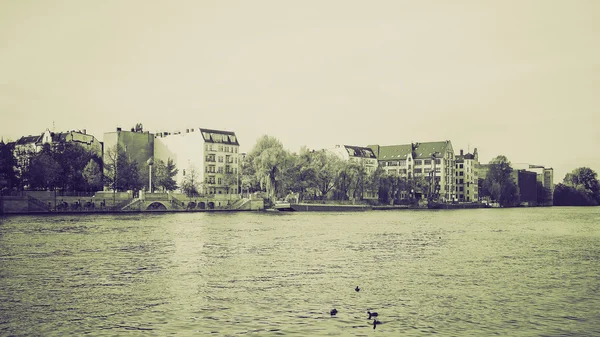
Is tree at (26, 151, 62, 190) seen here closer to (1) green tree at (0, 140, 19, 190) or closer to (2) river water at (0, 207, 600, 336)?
(1) green tree at (0, 140, 19, 190)

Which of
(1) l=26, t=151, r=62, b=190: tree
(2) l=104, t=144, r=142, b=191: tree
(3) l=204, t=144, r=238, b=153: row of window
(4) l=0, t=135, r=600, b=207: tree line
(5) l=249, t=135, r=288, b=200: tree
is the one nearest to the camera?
(1) l=26, t=151, r=62, b=190: tree

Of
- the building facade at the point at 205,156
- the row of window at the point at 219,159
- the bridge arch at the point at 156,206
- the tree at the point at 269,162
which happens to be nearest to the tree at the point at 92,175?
the bridge arch at the point at 156,206

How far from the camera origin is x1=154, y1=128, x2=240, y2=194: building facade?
16988cm

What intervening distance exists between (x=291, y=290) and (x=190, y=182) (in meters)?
134

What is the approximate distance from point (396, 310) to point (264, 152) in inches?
4705

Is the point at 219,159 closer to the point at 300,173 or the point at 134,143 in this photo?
the point at 134,143

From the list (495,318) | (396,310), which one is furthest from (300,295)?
(495,318)

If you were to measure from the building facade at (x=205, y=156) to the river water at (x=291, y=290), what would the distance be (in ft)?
385

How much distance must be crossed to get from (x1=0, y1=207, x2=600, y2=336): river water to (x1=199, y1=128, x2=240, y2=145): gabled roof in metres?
121

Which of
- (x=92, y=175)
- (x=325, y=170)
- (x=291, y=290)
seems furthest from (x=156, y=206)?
(x=291, y=290)

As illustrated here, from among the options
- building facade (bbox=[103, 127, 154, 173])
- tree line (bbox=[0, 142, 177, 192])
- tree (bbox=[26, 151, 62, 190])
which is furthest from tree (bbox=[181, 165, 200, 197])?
tree (bbox=[26, 151, 62, 190])

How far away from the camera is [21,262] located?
128ft

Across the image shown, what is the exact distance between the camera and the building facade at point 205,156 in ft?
557

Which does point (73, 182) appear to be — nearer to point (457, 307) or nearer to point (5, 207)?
point (5, 207)
